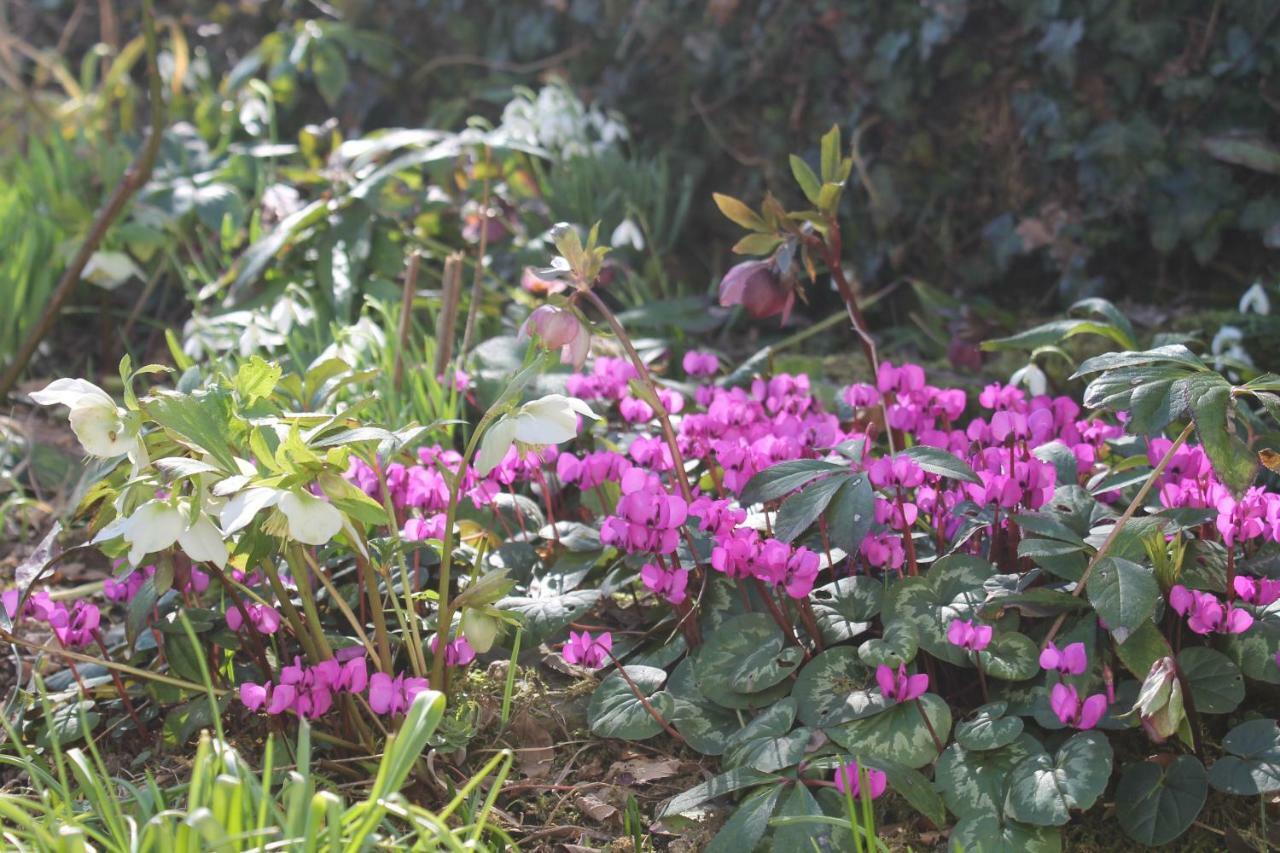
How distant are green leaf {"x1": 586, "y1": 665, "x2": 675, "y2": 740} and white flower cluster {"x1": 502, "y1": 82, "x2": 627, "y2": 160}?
6.30 ft

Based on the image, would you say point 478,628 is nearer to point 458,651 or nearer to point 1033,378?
point 458,651

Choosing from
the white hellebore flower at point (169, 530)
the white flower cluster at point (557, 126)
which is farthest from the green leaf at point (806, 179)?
the white flower cluster at point (557, 126)

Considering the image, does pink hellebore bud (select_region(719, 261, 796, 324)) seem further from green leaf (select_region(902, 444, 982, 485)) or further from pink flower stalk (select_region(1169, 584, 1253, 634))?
pink flower stalk (select_region(1169, 584, 1253, 634))

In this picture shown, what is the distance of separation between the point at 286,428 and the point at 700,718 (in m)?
0.59

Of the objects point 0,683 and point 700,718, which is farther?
point 0,683

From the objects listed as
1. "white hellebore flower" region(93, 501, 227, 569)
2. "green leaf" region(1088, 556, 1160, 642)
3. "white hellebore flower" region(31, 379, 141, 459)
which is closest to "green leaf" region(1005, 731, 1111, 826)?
"green leaf" region(1088, 556, 1160, 642)

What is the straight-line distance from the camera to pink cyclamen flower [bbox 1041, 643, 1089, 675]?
3.93ft

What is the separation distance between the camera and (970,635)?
4.03 feet

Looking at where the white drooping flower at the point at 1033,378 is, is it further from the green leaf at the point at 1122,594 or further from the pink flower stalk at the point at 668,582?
the pink flower stalk at the point at 668,582

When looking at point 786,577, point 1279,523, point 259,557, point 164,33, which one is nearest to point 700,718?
point 786,577

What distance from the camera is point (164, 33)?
4805 mm

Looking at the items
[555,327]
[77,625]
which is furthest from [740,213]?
[77,625]

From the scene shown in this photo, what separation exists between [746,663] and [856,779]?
0.66 ft

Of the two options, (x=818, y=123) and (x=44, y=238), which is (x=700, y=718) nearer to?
(x=818, y=123)
